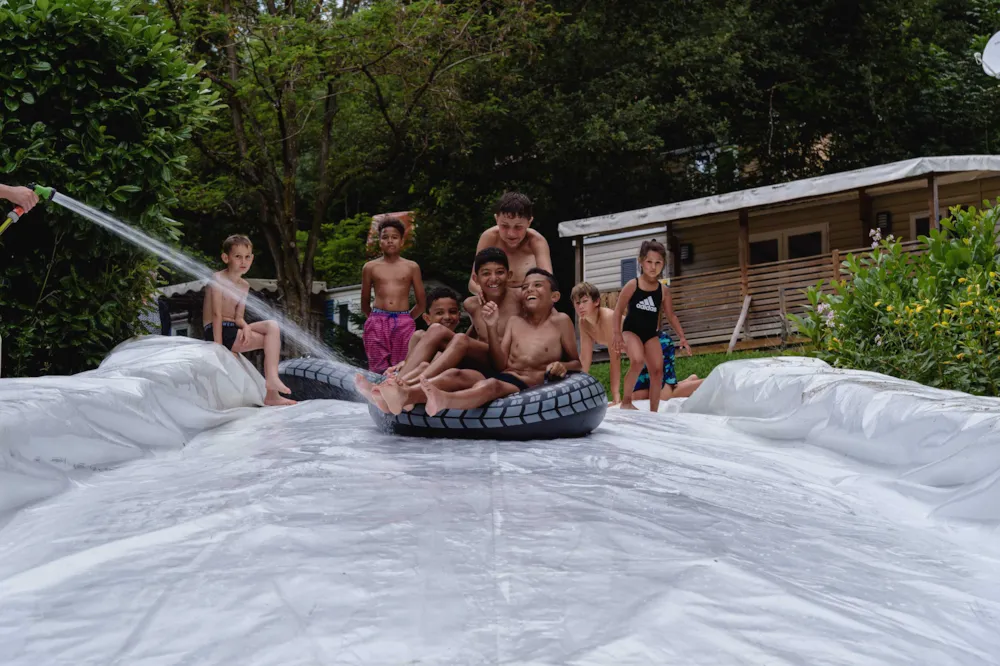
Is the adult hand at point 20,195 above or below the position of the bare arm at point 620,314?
above

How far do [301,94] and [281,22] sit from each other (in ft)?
8.39

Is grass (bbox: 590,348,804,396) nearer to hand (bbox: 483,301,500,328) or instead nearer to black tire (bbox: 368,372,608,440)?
hand (bbox: 483,301,500,328)

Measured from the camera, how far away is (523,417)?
5078 millimetres

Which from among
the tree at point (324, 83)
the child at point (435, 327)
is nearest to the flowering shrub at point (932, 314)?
the child at point (435, 327)

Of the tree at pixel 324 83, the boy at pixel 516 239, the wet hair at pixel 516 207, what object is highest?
the tree at pixel 324 83

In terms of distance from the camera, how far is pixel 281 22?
14.9 meters

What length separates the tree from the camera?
15508 millimetres

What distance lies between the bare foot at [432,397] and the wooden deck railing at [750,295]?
12.4 metres

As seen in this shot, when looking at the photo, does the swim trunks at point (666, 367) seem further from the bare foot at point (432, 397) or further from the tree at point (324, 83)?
the tree at point (324, 83)

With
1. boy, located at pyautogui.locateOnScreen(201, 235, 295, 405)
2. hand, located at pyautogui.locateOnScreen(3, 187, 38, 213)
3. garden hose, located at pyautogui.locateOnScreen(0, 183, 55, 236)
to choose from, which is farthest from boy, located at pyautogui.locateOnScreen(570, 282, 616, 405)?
hand, located at pyautogui.locateOnScreen(3, 187, 38, 213)

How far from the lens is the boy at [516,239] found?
234 inches

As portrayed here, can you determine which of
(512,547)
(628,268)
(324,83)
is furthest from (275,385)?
(628,268)

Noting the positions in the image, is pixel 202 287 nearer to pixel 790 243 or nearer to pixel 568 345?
pixel 790 243

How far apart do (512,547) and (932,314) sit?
13.2 feet
